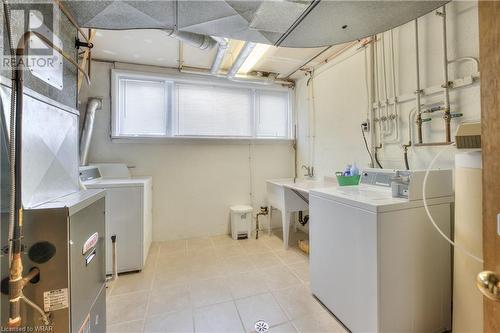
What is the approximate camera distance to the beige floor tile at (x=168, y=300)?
1.82m

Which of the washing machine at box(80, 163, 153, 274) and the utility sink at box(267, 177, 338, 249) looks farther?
the utility sink at box(267, 177, 338, 249)

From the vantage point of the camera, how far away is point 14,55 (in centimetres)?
78

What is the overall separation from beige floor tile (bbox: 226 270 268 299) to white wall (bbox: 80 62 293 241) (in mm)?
1306

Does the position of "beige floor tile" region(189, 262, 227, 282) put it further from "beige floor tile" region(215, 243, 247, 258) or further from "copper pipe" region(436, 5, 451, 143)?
"copper pipe" region(436, 5, 451, 143)

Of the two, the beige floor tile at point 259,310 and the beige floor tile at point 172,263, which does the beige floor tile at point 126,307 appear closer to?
the beige floor tile at point 172,263

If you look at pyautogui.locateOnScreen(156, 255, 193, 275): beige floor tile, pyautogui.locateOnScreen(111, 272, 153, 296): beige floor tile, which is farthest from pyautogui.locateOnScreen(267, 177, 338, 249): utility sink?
pyautogui.locateOnScreen(111, 272, 153, 296): beige floor tile

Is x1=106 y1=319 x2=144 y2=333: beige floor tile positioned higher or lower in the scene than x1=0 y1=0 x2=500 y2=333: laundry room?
lower

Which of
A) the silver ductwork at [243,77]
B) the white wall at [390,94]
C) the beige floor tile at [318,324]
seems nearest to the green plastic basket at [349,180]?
the white wall at [390,94]

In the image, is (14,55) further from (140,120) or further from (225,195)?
(225,195)

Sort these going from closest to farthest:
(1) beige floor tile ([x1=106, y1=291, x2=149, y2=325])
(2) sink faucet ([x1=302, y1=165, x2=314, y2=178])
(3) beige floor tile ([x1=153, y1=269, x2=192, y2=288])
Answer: (1) beige floor tile ([x1=106, y1=291, x2=149, y2=325]), (3) beige floor tile ([x1=153, y1=269, x2=192, y2=288]), (2) sink faucet ([x1=302, y1=165, x2=314, y2=178])

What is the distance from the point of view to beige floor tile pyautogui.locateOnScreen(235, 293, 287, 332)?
1668 mm

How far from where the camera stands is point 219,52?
2.55 meters

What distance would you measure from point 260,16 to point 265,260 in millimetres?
2438

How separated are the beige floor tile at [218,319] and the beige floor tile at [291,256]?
100 centimetres
